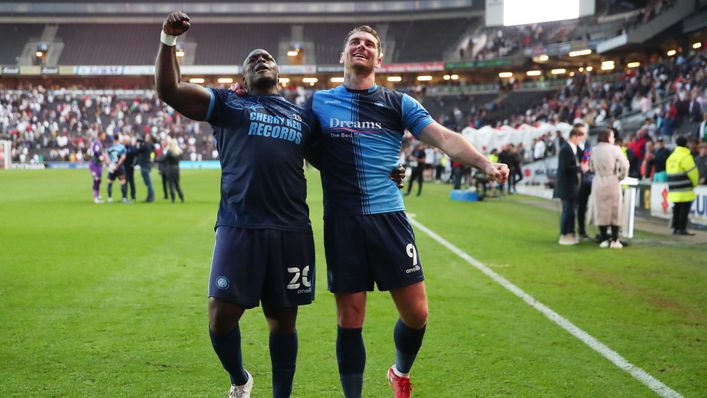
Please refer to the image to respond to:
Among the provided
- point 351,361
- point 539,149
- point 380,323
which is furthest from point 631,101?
point 351,361

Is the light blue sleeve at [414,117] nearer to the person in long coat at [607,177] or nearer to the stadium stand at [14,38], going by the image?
the person in long coat at [607,177]

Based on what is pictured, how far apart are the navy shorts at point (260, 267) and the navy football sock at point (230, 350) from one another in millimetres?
274

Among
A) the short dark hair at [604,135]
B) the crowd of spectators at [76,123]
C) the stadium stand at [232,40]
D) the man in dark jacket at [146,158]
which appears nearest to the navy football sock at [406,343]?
the short dark hair at [604,135]

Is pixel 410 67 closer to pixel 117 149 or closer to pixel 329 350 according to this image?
pixel 117 149

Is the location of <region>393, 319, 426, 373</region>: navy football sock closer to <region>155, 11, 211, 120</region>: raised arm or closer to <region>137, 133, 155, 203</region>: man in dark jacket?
<region>155, 11, 211, 120</region>: raised arm

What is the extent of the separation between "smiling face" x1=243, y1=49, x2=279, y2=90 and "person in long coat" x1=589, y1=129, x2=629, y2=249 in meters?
8.90

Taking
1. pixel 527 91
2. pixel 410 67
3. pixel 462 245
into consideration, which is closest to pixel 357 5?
pixel 410 67

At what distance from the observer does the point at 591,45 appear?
4947 cm

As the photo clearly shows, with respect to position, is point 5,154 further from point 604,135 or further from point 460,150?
point 460,150

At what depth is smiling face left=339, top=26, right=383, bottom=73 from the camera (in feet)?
14.4

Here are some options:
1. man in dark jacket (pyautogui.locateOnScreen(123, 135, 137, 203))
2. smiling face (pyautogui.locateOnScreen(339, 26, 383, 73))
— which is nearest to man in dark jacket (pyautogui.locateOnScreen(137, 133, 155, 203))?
man in dark jacket (pyautogui.locateOnScreen(123, 135, 137, 203))

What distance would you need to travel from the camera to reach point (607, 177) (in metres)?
12.0

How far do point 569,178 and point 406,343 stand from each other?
8.59 m

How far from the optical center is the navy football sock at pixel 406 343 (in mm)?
4565
